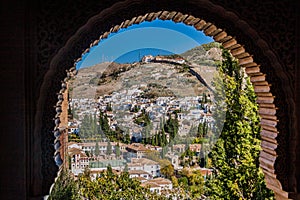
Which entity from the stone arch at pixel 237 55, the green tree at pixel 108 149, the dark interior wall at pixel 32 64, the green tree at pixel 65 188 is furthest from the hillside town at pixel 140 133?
the dark interior wall at pixel 32 64

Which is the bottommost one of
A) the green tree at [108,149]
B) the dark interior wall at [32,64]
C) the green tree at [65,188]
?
the green tree at [65,188]

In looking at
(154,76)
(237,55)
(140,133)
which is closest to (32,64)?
(237,55)

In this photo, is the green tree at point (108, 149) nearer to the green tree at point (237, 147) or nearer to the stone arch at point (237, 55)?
the green tree at point (237, 147)

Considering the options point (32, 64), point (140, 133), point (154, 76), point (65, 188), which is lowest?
point (65, 188)

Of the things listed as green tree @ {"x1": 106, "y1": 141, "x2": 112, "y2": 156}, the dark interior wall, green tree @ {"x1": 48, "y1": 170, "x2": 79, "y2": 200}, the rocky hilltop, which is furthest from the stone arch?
green tree @ {"x1": 106, "y1": 141, "x2": 112, "y2": 156}

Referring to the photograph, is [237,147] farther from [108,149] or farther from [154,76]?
[108,149]

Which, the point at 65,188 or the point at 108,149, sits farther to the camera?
the point at 108,149
